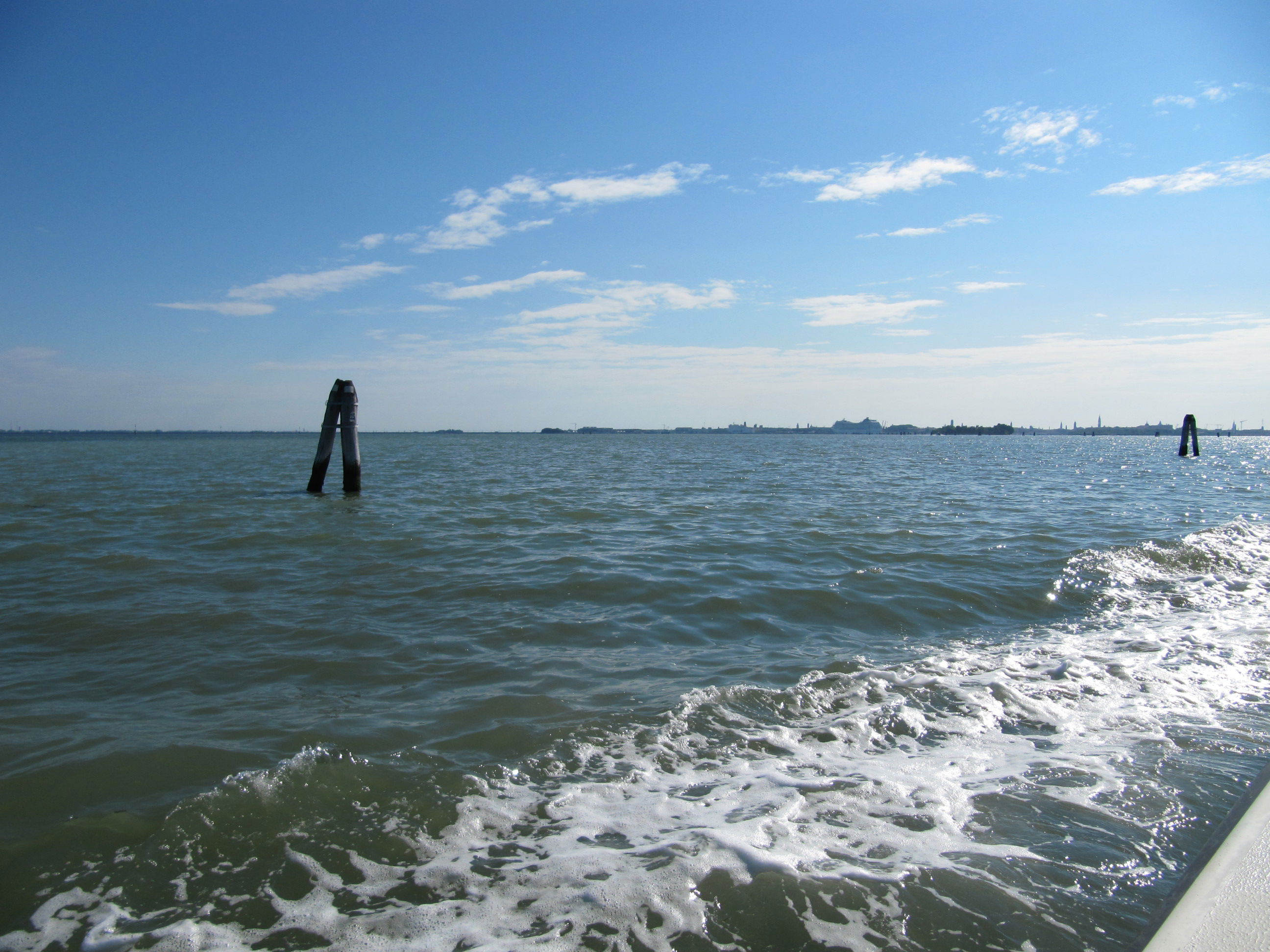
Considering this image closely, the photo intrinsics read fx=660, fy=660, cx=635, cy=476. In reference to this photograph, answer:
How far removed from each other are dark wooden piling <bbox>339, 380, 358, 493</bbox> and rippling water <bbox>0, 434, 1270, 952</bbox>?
8050 millimetres

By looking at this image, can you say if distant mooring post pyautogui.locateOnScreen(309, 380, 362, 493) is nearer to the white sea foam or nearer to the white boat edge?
the white sea foam

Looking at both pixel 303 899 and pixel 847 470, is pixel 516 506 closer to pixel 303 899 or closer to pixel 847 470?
pixel 303 899

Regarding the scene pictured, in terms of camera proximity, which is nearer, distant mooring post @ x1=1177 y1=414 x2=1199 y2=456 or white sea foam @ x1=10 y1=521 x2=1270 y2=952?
white sea foam @ x1=10 y1=521 x2=1270 y2=952

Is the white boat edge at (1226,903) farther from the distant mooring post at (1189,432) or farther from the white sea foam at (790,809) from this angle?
the distant mooring post at (1189,432)

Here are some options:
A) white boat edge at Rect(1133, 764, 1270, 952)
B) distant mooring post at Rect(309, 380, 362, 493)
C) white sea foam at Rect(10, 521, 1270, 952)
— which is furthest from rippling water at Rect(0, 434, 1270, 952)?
distant mooring post at Rect(309, 380, 362, 493)

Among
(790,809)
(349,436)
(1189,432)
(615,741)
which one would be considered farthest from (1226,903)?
(1189,432)

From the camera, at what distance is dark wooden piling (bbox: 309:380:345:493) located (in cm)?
1945

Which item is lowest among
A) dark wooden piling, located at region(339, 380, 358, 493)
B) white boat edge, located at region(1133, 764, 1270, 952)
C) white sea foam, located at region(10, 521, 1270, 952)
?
white sea foam, located at region(10, 521, 1270, 952)

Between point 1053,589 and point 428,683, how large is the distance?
27.0ft

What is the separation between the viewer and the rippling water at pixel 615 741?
295 centimetres

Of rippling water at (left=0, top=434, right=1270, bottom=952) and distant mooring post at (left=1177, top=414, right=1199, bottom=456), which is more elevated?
distant mooring post at (left=1177, top=414, right=1199, bottom=456)

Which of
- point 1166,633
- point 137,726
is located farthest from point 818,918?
point 1166,633

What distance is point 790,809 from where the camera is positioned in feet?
12.4

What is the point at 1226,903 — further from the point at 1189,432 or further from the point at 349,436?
the point at 1189,432
